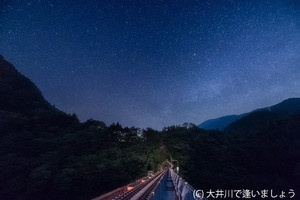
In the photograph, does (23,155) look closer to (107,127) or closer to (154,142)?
(107,127)

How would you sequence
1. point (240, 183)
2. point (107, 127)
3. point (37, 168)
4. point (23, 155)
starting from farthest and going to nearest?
point (240, 183), point (107, 127), point (23, 155), point (37, 168)

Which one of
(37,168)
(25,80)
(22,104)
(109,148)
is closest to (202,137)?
(109,148)

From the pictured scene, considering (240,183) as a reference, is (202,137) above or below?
above

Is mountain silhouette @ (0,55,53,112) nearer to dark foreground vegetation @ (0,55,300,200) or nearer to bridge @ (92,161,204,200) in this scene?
dark foreground vegetation @ (0,55,300,200)

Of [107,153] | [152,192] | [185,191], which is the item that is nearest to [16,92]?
[107,153]

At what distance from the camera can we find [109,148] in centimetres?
3669

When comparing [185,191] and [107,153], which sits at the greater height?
[107,153]

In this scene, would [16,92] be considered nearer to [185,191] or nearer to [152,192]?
[152,192]

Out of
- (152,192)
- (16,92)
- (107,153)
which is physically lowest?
(152,192)

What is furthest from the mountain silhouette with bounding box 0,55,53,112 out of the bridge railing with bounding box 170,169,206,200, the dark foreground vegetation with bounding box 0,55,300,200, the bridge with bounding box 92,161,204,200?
the bridge railing with bounding box 170,169,206,200

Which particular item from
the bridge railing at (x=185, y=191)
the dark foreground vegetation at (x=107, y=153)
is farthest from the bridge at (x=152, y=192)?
the dark foreground vegetation at (x=107, y=153)

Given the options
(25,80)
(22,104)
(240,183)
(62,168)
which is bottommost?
(240,183)

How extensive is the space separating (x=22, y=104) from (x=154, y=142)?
34.5m

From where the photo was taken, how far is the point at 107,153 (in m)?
35.2
